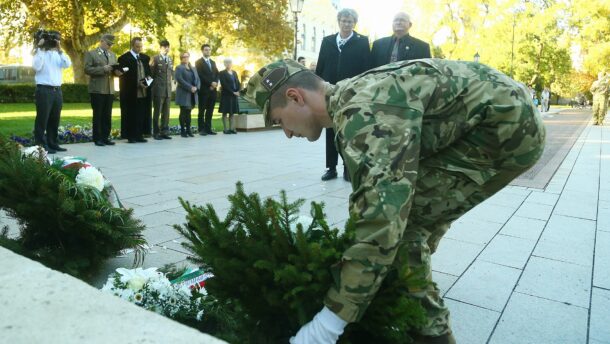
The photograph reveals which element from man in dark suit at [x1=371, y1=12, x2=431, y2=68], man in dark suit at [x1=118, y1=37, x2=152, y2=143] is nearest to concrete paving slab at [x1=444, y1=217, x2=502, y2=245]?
man in dark suit at [x1=371, y1=12, x2=431, y2=68]

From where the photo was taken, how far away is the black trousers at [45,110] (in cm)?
923

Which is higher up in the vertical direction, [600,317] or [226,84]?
[226,84]

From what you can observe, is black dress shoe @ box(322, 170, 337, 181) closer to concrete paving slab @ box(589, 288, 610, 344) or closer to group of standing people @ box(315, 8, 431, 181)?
group of standing people @ box(315, 8, 431, 181)

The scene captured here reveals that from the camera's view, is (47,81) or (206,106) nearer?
(47,81)

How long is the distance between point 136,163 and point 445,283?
6.07 meters

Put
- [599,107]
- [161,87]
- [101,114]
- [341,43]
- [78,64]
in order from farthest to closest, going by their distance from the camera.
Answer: [78,64] → [599,107] → [161,87] → [101,114] → [341,43]

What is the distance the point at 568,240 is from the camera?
185 inches

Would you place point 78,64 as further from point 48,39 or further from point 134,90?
point 48,39

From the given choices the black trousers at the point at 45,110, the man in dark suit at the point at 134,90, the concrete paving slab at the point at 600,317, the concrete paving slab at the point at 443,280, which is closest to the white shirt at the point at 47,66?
the black trousers at the point at 45,110

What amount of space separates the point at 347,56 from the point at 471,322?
4.66 metres

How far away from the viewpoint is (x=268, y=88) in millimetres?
2094

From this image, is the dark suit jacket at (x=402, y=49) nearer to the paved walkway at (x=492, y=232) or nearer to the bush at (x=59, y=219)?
the paved walkway at (x=492, y=232)

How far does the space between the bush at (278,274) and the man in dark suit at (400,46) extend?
509 centimetres

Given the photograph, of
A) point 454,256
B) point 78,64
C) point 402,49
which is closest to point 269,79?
point 454,256
